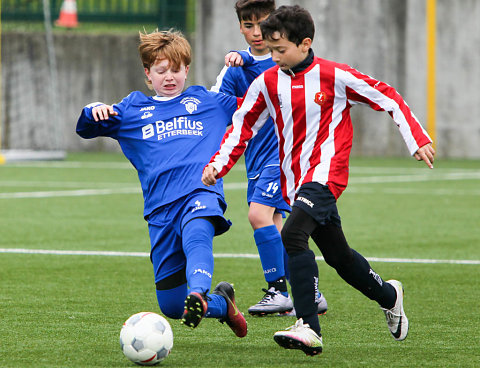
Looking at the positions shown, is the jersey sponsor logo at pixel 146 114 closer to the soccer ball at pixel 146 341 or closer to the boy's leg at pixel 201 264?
the boy's leg at pixel 201 264

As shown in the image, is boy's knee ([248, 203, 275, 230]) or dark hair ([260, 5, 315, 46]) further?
boy's knee ([248, 203, 275, 230])

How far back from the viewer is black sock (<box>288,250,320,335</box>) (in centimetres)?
464

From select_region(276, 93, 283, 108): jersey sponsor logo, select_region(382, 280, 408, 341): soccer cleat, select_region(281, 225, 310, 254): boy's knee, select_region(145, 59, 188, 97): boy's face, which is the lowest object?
select_region(382, 280, 408, 341): soccer cleat

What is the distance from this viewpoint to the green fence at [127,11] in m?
22.0

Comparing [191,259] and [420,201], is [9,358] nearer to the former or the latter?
[191,259]

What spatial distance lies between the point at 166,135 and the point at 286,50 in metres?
0.82

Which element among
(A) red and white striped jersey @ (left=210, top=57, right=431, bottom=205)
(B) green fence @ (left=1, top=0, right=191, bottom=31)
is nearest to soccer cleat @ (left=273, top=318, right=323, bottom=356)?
(A) red and white striped jersey @ (left=210, top=57, right=431, bottom=205)

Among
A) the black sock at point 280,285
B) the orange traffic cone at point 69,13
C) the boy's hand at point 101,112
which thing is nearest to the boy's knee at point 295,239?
the boy's hand at point 101,112

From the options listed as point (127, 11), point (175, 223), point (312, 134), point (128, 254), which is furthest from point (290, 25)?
point (127, 11)

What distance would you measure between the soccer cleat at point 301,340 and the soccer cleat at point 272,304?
1325 mm

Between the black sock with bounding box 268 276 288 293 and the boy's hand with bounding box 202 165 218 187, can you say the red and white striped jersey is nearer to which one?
the boy's hand with bounding box 202 165 218 187

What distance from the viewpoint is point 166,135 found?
5.21m

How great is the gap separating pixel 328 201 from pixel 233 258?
3.46 m

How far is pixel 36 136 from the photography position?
73.8ft
